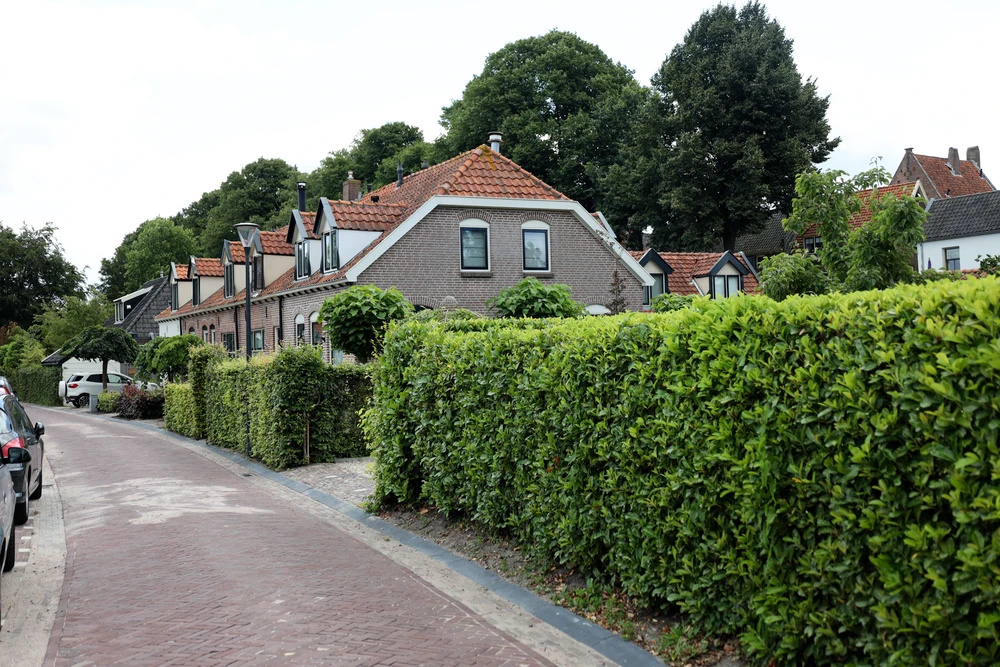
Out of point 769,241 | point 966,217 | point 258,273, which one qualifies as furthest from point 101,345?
point 966,217

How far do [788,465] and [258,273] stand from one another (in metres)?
31.8

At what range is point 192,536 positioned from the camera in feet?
33.4

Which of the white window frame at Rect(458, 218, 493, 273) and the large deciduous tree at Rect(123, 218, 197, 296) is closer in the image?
the white window frame at Rect(458, 218, 493, 273)

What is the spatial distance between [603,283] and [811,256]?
17940mm

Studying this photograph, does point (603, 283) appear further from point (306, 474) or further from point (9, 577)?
point (9, 577)

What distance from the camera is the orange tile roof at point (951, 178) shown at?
57.9 m

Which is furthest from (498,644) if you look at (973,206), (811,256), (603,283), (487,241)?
(973,206)

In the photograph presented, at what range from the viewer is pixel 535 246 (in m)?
29.1

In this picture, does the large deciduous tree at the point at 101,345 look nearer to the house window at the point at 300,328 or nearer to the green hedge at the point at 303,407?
the house window at the point at 300,328

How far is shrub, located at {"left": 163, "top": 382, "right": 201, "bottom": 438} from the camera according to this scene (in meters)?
24.3

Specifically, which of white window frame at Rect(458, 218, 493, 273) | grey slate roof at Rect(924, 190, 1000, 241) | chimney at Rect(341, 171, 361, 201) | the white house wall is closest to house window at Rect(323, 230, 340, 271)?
white window frame at Rect(458, 218, 493, 273)

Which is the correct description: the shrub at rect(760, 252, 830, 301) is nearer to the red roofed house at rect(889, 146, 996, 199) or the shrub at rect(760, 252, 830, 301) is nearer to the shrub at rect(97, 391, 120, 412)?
the shrub at rect(97, 391, 120, 412)

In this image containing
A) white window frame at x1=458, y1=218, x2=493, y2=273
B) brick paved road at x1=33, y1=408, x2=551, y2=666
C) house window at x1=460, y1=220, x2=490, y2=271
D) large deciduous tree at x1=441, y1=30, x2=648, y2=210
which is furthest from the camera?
large deciduous tree at x1=441, y1=30, x2=648, y2=210

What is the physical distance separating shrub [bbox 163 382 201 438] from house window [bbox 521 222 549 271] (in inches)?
452
